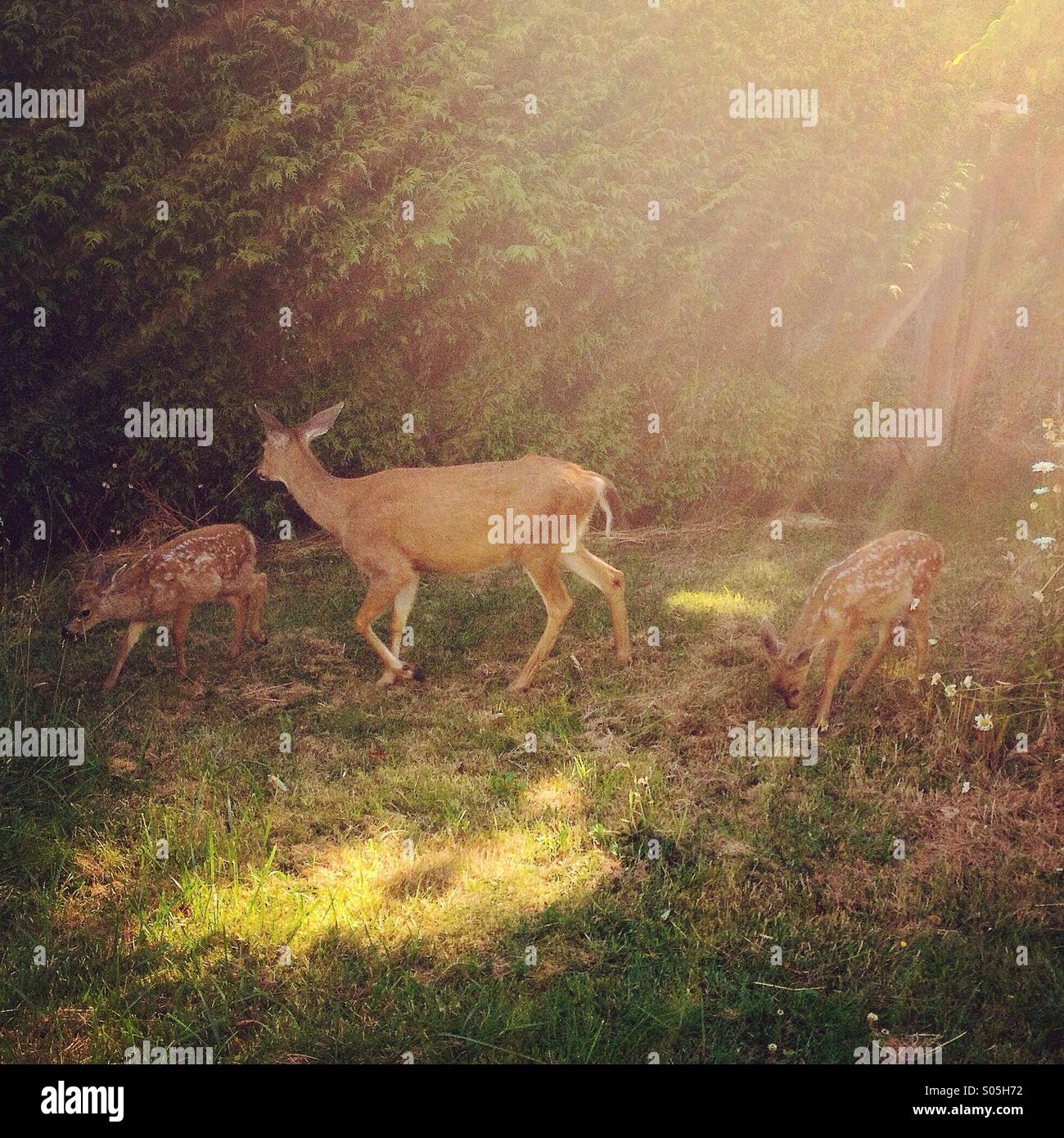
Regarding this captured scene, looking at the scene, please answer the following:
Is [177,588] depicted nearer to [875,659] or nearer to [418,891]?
[418,891]

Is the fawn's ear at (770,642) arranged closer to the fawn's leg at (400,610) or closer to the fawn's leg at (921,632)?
the fawn's leg at (921,632)

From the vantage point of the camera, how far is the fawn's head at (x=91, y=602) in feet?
20.5

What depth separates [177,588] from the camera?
647 centimetres

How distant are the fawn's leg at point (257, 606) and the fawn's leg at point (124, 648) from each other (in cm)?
69

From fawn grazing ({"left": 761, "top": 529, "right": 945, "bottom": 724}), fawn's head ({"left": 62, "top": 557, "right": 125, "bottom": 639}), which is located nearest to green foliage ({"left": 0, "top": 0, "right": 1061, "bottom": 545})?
fawn's head ({"left": 62, "top": 557, "right": 125, "bottom": 639})

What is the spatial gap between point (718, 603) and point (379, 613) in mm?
2411

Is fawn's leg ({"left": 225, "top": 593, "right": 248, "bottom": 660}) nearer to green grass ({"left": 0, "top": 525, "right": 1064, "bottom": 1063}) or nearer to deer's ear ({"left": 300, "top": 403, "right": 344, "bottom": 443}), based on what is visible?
green grass ({"left": 0, "top": 525, "right": 1064, "bottom": 1063})

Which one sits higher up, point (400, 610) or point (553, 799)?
point (400, 610)

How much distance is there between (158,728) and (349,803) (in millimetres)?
1487

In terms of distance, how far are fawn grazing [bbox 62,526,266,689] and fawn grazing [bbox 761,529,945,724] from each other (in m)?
3.47

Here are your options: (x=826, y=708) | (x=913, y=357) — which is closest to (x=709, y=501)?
(x=913, y=357)

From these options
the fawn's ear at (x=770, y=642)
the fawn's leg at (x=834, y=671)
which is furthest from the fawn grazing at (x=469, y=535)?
the fawn's leg at (x=834, y=671)

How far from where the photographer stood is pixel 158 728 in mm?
5723

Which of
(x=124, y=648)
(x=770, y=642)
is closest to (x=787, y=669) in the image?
(x=770, y=642)
